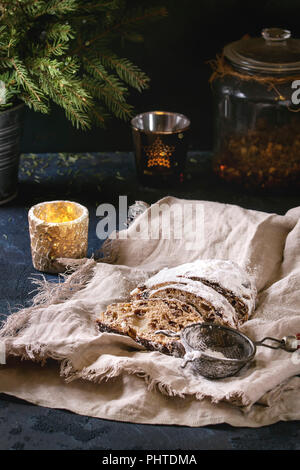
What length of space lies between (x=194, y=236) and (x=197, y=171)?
1.97ft

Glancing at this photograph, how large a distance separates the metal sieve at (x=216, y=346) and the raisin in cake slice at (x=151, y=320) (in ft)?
0.08

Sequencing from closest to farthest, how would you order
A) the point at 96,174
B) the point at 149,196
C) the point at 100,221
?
the point at 100,221 → the point at 149,196 → the point at 96,174

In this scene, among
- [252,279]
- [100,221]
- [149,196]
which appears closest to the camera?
[252,279]

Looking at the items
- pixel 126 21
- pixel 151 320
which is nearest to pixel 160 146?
pixel 126 21

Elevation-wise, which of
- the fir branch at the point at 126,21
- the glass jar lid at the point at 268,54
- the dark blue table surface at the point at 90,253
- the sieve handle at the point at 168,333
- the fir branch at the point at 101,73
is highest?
the fir branch at the point at 126,21

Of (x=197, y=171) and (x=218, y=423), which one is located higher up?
(x=218, y=423)

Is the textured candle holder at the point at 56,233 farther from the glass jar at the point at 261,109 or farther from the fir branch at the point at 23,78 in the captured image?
the glass jar at the point at 261,109

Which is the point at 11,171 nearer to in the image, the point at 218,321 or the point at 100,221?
the point at 100,221

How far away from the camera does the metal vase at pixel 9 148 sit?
1.82m

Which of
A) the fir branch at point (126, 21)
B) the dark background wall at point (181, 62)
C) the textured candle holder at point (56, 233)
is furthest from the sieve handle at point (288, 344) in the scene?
the dark background wall at point (181, 62)

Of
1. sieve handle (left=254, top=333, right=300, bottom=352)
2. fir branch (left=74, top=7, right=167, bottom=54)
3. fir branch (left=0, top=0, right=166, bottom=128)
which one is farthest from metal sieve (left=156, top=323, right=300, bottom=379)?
fir branch (left=74, top=7, right=167, bottom=54)

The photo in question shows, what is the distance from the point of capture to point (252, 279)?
1.50 meters
